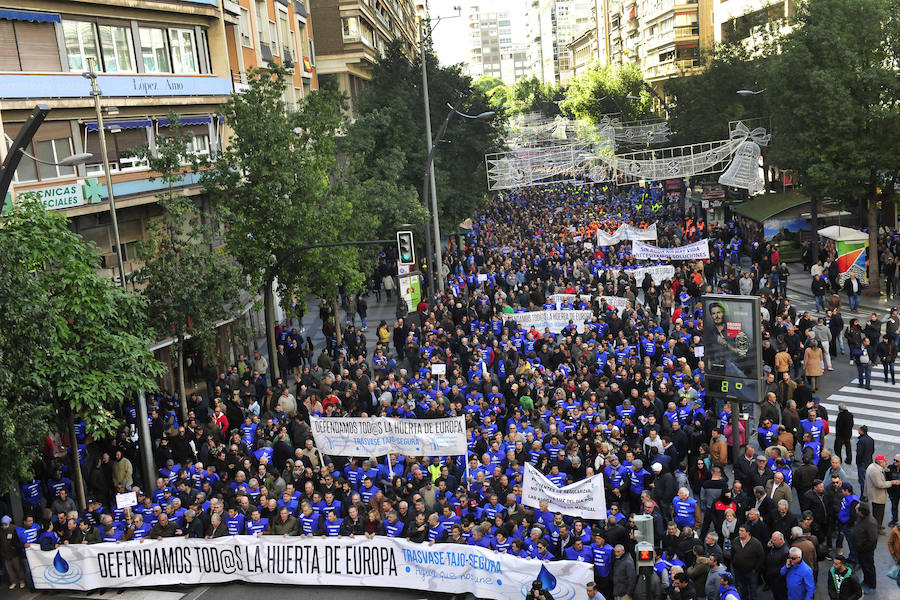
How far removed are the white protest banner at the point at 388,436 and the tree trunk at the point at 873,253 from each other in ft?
69.6

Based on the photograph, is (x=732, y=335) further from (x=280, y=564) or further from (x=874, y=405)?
(x=280, y=564)

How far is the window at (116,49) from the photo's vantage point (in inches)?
1066

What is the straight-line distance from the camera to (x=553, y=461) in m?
15.3

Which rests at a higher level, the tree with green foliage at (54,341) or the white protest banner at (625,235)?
the tree with green foliage at (54,341)

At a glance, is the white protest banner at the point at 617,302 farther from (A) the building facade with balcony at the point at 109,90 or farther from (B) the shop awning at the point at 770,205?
(B) the shop awning at the point at 770,205

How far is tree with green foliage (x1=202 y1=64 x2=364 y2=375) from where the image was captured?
78.7 ft

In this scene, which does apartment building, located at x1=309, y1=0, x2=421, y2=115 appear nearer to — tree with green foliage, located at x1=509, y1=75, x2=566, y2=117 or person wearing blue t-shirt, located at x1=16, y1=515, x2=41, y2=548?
person wearing blue t-shirt, located at x1=16, y1=515, x2=41, y2=548

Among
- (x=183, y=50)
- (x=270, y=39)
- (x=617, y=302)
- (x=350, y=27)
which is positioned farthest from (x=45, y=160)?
(x=350, y=27)

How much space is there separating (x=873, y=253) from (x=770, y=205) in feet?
35.5

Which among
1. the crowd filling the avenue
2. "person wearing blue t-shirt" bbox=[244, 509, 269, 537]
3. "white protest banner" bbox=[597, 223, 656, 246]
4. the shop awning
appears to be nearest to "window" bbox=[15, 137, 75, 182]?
the crowd filling the avenue

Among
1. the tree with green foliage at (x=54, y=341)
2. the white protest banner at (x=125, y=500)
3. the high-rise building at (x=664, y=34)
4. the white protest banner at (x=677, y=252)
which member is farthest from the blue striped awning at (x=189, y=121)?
the high-rise building at (x=664, y=34)

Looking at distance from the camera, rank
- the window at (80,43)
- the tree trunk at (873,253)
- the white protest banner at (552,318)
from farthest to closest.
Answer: the tree trunk at (873,253)
the window at (80,43)
the white protest banner at (552,318)

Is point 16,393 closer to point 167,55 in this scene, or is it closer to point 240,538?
point 240,538

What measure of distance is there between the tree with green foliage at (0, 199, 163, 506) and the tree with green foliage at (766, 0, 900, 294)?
24.4 meters
